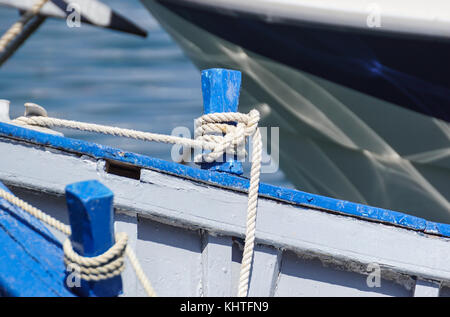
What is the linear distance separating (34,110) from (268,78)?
122cm

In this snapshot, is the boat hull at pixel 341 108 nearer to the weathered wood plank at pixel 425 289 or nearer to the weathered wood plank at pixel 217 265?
the weathered wood plank at pixel 425 289

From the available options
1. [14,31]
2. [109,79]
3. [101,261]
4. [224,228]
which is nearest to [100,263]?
[101,261]

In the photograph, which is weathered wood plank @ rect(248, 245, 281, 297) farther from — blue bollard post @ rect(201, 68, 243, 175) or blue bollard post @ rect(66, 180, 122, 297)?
blue bollard post @ rect(66, 180, 122, 297)

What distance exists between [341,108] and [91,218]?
1.70 meters

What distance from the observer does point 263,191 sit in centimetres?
171

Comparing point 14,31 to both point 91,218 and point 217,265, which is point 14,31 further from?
point 91,218

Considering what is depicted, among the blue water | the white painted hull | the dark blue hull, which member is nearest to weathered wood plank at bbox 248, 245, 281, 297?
the white painted hull

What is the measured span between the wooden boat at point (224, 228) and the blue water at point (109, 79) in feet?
8.15

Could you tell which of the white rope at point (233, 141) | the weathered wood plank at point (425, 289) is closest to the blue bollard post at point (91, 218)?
the white rope at point (233, 141)

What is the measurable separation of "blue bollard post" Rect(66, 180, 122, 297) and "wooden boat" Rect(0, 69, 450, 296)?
41cm

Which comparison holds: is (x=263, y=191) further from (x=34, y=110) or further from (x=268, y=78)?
(x=268, y=78)

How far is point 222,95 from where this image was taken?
5.71 ft

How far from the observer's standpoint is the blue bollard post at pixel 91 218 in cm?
124
